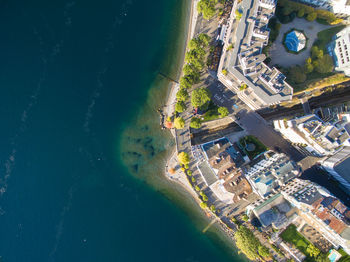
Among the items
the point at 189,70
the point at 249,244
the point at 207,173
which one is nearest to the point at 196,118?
the point at 189,70

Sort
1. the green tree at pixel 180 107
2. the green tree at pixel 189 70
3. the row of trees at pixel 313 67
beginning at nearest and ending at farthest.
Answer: the green tree at pixel 180 107 → the green tree at pixel 189 70 → the row of trees at pixel 313 67

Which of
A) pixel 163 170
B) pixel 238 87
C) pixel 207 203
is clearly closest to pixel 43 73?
pixel 163 170

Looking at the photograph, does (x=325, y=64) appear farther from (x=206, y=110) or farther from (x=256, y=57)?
(x=206, y=110)

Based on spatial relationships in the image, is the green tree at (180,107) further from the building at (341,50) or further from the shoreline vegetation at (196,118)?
the building at (341,50)

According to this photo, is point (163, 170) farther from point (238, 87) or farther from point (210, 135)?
point (238, 87)

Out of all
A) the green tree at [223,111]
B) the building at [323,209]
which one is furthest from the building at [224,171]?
the building at [323,209]

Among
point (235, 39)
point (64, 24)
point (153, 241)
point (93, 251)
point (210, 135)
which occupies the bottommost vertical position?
point (93, 251)

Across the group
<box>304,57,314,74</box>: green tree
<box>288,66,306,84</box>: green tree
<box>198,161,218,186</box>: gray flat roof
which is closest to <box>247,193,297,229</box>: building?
<box>198,161,218,186</box>: gray flat roof
